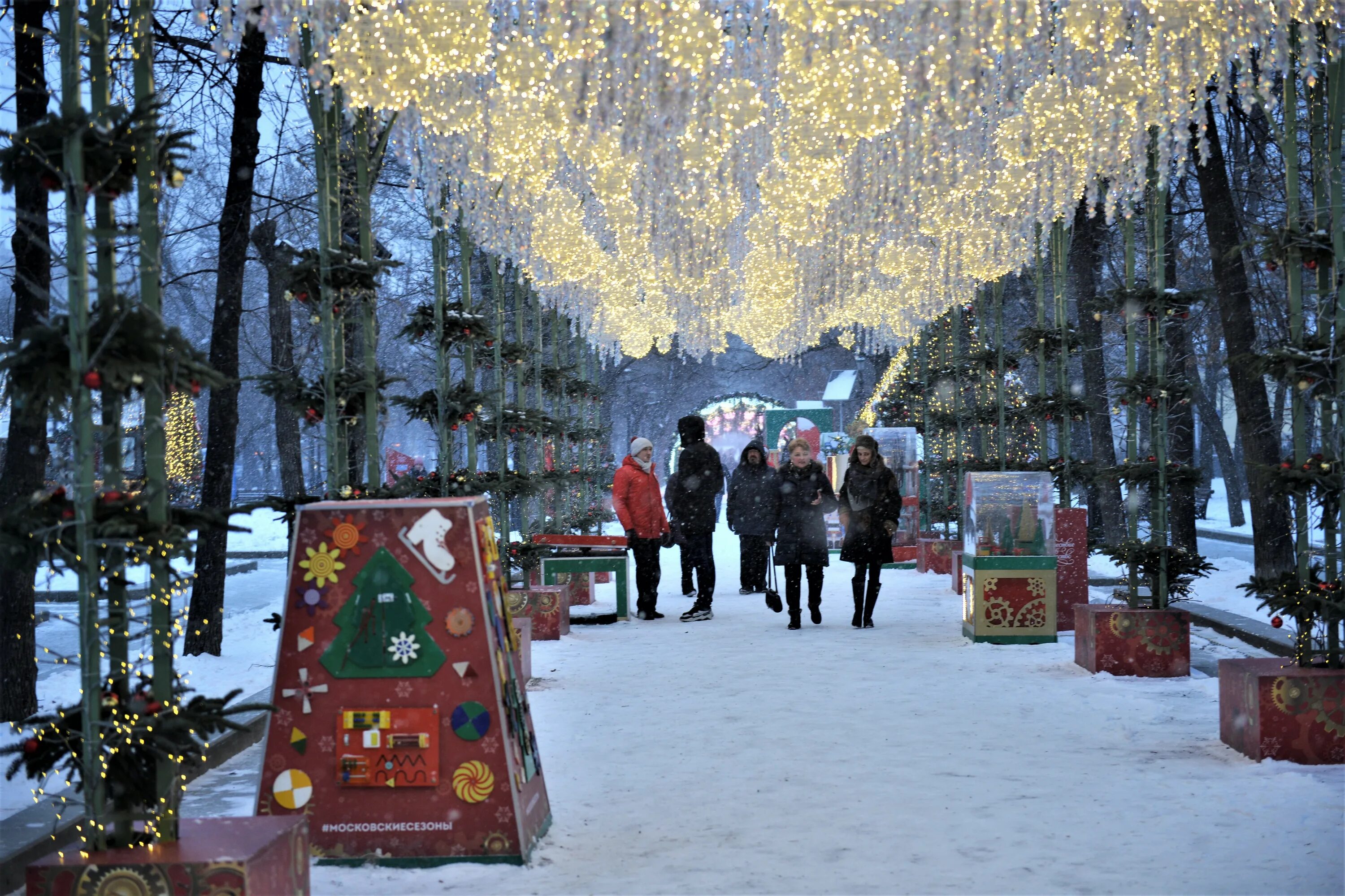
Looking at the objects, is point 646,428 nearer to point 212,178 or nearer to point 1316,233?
point 212,178

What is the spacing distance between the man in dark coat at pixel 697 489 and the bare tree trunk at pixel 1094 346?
17.3 ft

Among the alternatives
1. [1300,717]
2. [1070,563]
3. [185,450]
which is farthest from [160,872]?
[185,450]

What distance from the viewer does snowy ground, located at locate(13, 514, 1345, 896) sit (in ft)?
15.0

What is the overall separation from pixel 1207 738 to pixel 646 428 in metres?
44.6

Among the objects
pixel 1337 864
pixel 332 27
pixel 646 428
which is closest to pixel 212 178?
pixel 332 27

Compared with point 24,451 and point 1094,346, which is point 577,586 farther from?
point 1094,346

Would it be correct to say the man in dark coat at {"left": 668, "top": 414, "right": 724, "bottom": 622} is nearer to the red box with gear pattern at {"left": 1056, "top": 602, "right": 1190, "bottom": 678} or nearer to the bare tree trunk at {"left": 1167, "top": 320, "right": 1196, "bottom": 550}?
the bare tree trunk at {"left": 1167, "top": 320, "right": 1196, "bottom": 550}

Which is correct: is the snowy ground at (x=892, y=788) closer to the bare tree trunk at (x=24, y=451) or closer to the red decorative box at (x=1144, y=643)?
the red decorative box at (x=1144, y=643)

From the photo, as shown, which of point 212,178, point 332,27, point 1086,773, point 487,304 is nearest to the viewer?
point 1086,773

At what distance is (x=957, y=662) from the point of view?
958cm

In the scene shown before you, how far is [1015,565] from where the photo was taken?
10578 millimetres

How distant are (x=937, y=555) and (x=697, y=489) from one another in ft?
17.9

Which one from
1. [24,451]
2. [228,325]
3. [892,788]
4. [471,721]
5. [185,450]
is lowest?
[892,788]

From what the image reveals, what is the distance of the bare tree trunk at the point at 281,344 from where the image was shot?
38.5 feet
